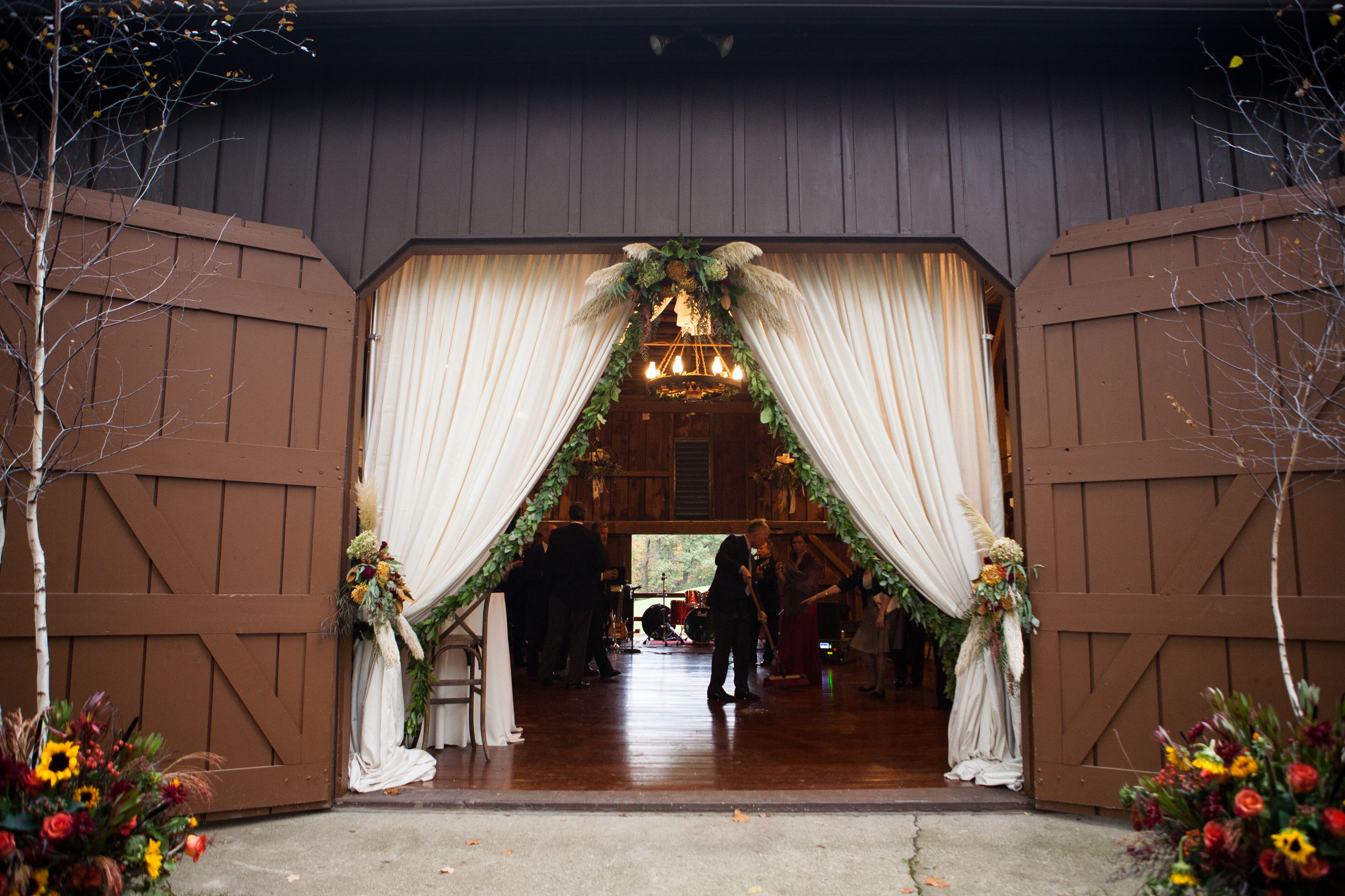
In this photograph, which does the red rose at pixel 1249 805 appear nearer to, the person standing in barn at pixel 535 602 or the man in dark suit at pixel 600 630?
the man in dark suit at pixel 600 630

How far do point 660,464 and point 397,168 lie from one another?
972 cm

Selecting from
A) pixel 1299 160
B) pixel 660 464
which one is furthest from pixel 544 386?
pixel 660 464

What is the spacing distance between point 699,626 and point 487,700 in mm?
7083

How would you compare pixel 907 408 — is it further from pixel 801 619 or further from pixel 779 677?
pixel 779 677

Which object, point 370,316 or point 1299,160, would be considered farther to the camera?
point 370,316

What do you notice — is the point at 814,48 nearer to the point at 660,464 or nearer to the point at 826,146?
the point at 826,146

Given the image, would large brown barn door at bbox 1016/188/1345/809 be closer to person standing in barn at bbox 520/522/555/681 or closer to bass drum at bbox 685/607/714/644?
person standing in barn at bbox 520/522/555/681

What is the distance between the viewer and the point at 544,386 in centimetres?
488

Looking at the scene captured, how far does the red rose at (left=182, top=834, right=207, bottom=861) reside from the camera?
2.68m

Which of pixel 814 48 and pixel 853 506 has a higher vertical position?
pixel 814 48

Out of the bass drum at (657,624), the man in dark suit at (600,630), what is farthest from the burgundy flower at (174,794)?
the bass drum at (657,624)

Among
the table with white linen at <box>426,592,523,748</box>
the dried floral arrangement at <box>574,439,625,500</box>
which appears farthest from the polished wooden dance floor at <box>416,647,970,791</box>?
the dried floral arrangement at <box>574,439,625,500</box>

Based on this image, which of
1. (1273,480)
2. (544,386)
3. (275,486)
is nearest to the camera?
(1273,480)

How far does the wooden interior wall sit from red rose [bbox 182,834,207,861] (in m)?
2.76
